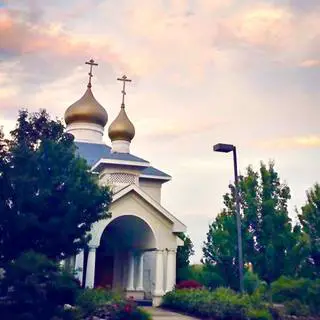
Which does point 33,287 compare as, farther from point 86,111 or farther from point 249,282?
point 86,111

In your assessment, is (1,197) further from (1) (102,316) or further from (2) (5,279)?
(1) (102,316)

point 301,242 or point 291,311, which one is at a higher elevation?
point 301,242

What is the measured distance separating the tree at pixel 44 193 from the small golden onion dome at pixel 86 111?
18.9 meters

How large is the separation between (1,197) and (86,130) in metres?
20.9

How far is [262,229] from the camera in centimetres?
2170

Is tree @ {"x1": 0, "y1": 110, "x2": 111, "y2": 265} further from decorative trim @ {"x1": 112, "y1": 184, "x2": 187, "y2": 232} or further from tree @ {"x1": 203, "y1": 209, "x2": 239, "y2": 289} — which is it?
tree @ {"x1": 203, "y1": 209, "x2": 239, "y2": 289}

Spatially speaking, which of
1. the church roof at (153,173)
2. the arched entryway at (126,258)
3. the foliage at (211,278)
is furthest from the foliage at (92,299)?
the church roof at (153,173)

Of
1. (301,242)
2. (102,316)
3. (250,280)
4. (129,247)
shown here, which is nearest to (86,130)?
(129,247)

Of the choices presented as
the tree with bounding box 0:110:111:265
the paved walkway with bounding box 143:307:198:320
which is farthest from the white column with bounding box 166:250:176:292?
the tree with bounding box 0:110:111:265

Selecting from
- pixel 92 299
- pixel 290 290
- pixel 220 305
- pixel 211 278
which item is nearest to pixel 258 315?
pixel 220 305

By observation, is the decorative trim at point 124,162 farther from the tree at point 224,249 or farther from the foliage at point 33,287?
the foliage at point 33,287

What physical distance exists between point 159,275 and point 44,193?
34.2ft

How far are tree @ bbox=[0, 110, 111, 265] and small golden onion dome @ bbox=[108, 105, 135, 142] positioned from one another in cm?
1637

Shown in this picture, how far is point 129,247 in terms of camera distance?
2630 cm
